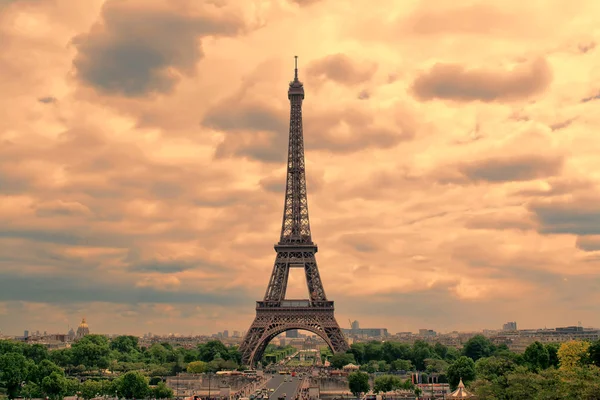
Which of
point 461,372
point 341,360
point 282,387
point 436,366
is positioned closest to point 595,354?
point 461,372

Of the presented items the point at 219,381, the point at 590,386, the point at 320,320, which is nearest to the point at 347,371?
the point at 320,320

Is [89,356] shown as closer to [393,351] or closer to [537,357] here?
[393,351]

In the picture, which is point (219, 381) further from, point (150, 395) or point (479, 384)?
point (479, 384)

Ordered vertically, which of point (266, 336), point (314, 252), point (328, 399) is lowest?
point (328, 399)

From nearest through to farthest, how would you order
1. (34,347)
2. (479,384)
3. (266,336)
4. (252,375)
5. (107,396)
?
(479,384), (107,396), (252,375), (266,336), (34,347)

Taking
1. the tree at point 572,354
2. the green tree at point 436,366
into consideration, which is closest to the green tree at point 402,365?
the green tree at point 436,366

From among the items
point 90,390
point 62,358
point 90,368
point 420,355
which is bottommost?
point 90,390

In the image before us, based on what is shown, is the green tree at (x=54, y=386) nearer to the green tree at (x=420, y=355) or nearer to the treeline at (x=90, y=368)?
the treeline at (x=90, y=368)
